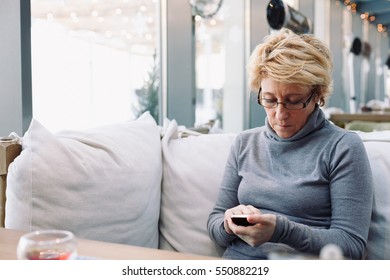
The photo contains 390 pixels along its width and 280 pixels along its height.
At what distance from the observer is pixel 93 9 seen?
266cm

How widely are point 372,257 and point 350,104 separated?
685 centimetres

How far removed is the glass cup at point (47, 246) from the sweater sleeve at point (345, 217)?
563mm

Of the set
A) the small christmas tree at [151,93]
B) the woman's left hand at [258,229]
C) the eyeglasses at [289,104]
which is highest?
the small christmas tree at [151,93]

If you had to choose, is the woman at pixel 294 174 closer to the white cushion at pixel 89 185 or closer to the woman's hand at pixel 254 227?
the woman's hand at pixel 254 227

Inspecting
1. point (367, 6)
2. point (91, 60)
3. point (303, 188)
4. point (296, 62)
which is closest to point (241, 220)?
Result: point (303, 188)

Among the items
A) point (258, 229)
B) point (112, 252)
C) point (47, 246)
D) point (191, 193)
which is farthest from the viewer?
point (191, 193)

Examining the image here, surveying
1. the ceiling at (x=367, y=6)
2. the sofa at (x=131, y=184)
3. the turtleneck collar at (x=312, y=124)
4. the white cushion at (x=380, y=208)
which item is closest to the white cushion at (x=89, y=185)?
the sofa at (x=131, y=184)

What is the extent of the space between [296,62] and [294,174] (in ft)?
0.90

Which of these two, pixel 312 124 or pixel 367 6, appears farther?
pixel 367 6

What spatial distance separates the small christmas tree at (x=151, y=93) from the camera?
9.75ft

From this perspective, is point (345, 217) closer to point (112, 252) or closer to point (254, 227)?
point (254, 227)

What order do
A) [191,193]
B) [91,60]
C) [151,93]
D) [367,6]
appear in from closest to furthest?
[191,193]
[91,60]
[151,93]
[367,6]

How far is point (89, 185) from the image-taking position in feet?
3.90

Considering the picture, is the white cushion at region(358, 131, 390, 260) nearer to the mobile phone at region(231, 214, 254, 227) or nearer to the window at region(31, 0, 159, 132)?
the mobile phone at region(231, 214, 254, 227)
